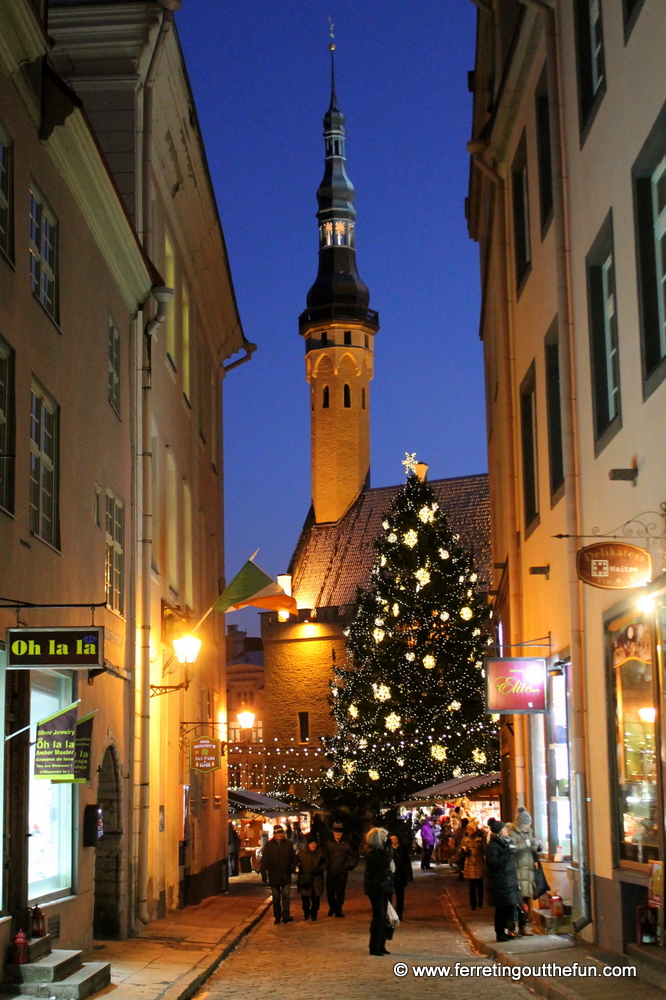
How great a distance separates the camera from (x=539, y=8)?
52.9 ft

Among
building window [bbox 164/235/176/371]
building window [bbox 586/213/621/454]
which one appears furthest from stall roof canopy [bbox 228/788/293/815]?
building window [bbox 586/213/621/454]

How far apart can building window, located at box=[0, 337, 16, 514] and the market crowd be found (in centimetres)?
666

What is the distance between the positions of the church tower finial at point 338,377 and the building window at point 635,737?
60.1 meters

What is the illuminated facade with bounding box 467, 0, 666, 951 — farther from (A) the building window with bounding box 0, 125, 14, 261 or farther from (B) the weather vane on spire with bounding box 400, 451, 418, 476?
(B) the weather vane on spire with bounding box 400, 451, 418, 476

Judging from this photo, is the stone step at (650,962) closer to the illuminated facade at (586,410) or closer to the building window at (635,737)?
the illuminated facade at (586,410)

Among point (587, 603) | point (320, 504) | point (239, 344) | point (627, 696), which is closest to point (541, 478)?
point (587, 603)

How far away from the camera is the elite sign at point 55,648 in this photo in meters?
11.8

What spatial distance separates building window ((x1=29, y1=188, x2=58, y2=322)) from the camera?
14.0m

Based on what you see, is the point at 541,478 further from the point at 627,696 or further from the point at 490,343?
the point at 490,343

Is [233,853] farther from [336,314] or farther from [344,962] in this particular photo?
[336,314]

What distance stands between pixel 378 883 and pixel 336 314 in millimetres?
62517

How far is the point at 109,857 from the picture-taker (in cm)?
1809

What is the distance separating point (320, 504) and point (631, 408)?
61.6m

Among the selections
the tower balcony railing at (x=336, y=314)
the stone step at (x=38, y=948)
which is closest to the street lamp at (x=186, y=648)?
the stone step at (x=38, y=948)
